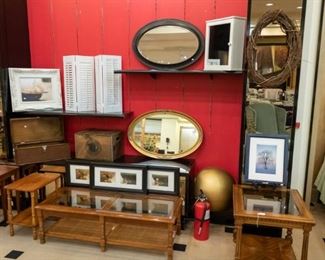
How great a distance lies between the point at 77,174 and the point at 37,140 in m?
0.60

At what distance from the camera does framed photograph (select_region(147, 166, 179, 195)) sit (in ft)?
9.53

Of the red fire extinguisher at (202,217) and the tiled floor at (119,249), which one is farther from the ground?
the red fire extinguisher at (202,217)

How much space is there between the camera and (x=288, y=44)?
2.37 meters

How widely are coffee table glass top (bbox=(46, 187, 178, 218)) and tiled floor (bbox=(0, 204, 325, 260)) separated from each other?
35cm

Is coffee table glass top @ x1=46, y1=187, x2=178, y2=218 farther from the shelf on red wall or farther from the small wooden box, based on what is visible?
the shelf on red wall

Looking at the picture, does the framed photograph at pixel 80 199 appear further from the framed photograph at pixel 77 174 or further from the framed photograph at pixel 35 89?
the framed photograph at pixel 35 89

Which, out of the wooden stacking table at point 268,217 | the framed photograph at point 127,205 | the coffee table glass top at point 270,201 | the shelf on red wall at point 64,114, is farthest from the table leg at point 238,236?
the shelf on red wall at point 64,114

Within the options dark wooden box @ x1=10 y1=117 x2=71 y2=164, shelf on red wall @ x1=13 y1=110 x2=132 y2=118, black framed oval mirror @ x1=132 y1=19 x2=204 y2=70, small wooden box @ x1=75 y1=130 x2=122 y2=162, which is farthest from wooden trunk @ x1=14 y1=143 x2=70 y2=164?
black framed oval mirror @ x1=132 y1=19 x2=204 y2=70

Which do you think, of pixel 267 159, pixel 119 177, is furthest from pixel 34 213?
pixel 267 159

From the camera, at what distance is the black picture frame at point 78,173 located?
311 centimetres

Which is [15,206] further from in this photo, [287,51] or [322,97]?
[322,97]

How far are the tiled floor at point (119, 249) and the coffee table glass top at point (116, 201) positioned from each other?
13.7 inches

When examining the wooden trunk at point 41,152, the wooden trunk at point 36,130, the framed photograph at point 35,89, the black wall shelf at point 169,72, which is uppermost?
the black wall shelf at point 169,72

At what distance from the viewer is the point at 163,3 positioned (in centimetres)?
305
